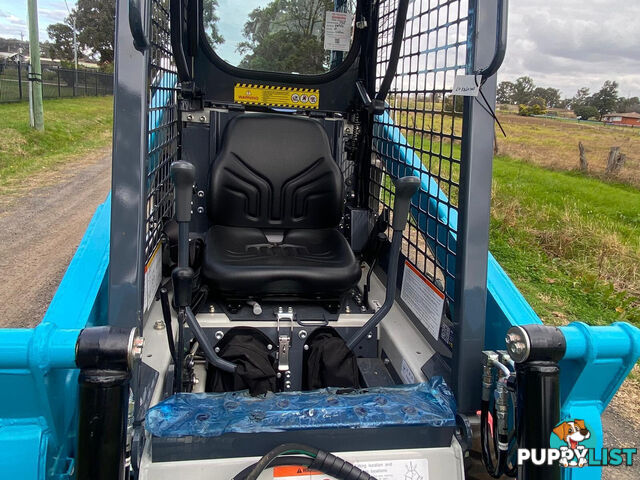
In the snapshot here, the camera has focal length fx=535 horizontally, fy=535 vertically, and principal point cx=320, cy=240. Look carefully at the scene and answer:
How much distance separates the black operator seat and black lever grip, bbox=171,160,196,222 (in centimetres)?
65

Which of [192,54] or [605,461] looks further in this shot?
[192,54]

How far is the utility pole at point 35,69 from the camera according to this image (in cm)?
1177

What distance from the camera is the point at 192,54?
2711mm

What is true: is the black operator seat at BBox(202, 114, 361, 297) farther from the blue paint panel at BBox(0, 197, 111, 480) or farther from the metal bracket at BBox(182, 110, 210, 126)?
the blue paint panel at BBox(0, 197, 111, 480)

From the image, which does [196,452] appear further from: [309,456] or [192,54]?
[192,54]

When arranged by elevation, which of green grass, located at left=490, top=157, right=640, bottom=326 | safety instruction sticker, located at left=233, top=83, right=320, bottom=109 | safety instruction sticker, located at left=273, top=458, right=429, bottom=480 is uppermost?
safety instruction sticker, located at left=233, top=83, right=320, bottom=109

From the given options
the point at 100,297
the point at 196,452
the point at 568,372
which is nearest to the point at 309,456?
the point at 196,452

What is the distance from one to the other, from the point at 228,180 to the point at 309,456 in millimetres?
1516

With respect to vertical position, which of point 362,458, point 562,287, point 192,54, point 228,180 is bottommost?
point 562,287

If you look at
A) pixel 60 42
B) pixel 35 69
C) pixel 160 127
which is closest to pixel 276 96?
pixel 160 127

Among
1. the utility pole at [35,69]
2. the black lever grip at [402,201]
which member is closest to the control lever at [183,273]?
the black lever grip at [402,201]

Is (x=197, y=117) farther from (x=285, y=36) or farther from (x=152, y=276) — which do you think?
(x=152, y=276)

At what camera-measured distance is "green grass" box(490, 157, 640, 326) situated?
15.0ft

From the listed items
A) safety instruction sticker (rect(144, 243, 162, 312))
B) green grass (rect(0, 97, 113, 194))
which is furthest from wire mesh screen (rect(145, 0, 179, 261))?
→ green grass (rect(0, 97, 113, 194))
